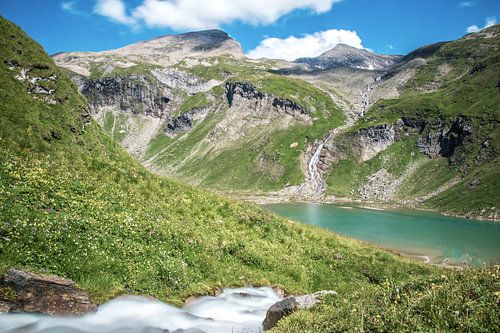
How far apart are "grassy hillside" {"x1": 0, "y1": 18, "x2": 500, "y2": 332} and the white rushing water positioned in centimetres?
70

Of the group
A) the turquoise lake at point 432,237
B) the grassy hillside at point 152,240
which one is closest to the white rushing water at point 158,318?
the grassy hillside at point 152,240

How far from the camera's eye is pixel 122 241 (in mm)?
17938

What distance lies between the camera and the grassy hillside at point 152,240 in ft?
34.1

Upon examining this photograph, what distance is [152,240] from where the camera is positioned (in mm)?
19312

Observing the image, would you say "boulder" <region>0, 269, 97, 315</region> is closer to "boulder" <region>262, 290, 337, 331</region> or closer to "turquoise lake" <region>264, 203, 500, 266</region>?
"boulder" <region>262, 290, 337, 331</region>

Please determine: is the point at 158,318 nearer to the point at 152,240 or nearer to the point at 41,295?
the point at 41,295

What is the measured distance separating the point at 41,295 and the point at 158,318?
435 centimetres

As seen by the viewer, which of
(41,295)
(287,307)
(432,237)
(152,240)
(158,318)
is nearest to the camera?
(41,295)

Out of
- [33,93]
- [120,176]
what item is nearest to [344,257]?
[120,176]

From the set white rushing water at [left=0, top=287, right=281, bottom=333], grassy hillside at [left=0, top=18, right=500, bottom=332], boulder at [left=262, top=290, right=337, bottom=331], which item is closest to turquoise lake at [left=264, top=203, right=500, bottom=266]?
grassy hillside at [left=0, top=18, right=500, bottom=332]

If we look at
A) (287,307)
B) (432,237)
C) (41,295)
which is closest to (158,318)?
(41,295)

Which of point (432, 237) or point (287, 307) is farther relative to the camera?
point (432, 237)

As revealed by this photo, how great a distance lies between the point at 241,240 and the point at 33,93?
18.0 m

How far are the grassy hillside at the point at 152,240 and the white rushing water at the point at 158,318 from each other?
0.70 metres
